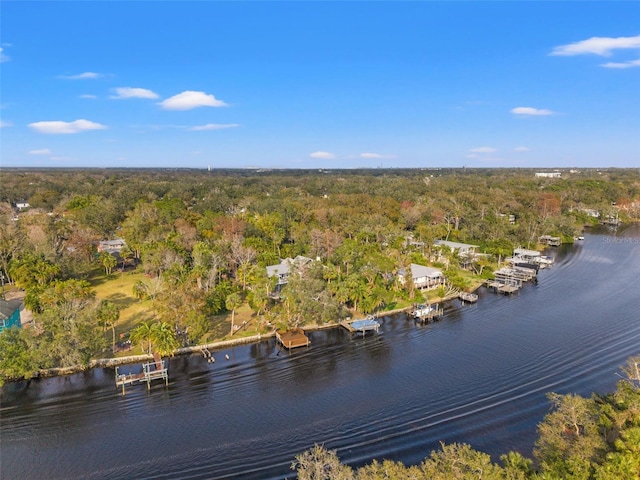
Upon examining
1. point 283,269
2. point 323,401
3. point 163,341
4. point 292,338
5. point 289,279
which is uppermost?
point 289,279

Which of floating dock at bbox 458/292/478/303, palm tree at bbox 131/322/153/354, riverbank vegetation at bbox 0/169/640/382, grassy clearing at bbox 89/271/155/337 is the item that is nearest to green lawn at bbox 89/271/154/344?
grassy clearing at bbox 89/271/155/337

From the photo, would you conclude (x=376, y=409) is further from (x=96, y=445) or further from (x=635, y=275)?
(x=635, y=275)

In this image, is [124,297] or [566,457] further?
[124,297]

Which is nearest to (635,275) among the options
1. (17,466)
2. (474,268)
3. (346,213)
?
(474,268)

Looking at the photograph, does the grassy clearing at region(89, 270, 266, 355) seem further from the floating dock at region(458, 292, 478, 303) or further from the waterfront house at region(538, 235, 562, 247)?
the waterfront house at region(538, 235, 562, 247)

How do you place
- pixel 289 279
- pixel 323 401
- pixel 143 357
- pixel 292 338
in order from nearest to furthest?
1. pixel 323 401
2. pixel 143 357
3. pixel 292 338
4. pixel 289 279

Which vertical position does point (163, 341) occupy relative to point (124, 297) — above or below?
above

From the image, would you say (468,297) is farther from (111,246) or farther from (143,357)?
(111,246)

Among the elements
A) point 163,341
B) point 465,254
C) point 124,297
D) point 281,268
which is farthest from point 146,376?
point 465,254
